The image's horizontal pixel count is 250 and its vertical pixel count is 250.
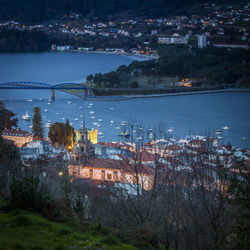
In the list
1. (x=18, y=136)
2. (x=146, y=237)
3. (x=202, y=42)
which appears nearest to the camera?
(x=146, y=237)

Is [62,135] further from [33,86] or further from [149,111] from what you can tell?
[33,86]

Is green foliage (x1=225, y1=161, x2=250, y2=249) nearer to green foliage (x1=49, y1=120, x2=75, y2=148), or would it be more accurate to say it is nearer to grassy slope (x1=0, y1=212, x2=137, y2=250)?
grassy slope (x1=0, y1=212, x2=137, y2=250)

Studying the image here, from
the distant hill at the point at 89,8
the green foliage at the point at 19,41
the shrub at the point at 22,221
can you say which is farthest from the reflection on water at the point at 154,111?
the distant hill at the point at 89,8

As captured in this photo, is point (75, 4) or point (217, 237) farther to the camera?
point (75, 4)

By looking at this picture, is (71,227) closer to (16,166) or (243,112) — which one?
(16,166)

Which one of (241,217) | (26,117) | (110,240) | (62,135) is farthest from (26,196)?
(26,117)

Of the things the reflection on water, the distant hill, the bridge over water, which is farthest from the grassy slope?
the distant hill

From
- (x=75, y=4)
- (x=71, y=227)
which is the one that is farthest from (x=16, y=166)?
(x=75, y=4)

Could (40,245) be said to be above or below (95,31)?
below
